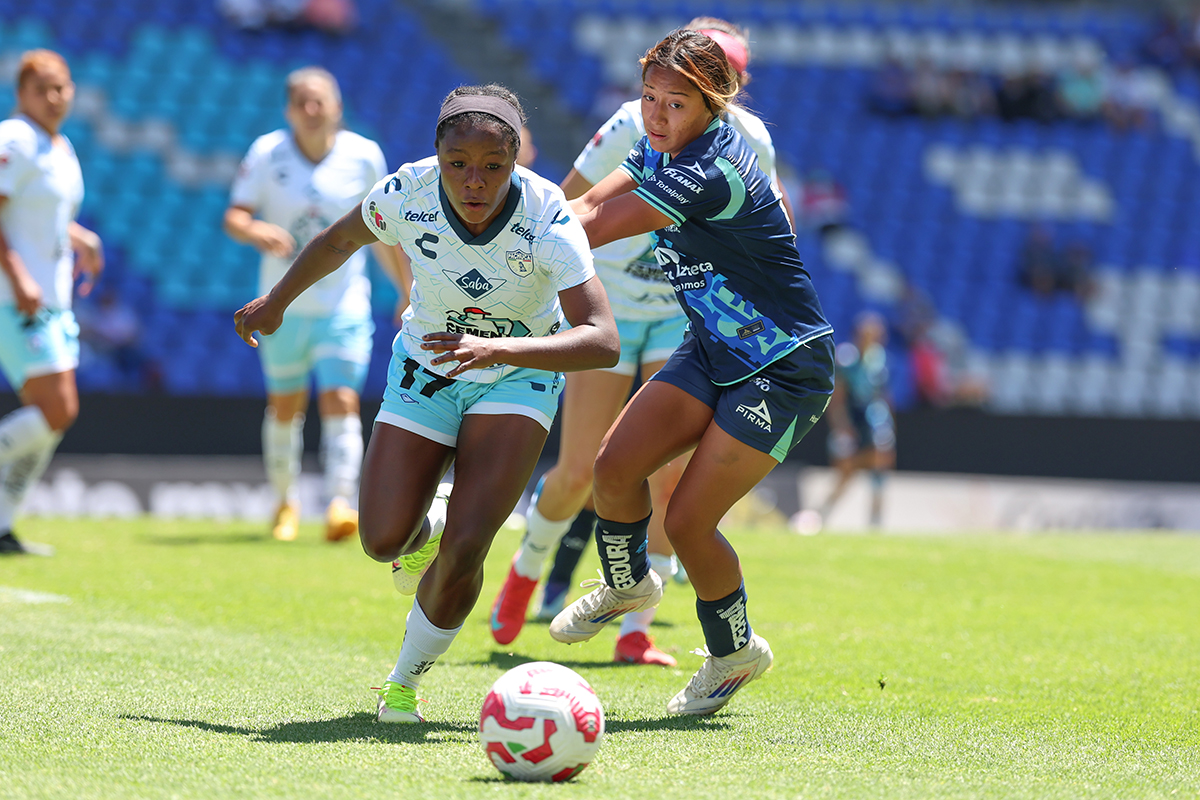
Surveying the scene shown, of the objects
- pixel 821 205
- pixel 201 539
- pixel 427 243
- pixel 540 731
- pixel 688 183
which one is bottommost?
pixel 201 539

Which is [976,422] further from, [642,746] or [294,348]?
[642,746]

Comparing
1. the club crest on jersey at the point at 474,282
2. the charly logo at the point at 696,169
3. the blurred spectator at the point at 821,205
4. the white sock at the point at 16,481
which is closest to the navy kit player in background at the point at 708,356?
the charly logo at the point at 696,169

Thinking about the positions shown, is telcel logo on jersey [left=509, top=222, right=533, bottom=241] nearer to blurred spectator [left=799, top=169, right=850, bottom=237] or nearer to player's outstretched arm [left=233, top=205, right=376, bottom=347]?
player's outstretched arm [left=233, top=205, right=376, bottom=347]

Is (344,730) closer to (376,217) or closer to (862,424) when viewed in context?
(376,217)

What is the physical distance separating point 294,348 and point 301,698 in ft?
15.6

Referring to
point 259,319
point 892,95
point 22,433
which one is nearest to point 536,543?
point 259,319

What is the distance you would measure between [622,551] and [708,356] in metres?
0.76

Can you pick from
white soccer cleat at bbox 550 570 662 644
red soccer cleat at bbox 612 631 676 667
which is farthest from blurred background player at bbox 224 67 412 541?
white soccer cleat at bbox 550 570 662 644

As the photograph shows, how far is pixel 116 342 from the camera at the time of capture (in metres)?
14.9

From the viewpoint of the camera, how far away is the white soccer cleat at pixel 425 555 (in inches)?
187

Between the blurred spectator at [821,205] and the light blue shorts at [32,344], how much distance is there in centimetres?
1293

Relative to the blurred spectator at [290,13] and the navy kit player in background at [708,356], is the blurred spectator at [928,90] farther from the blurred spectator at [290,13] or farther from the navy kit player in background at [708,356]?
the navy kit player in background at [708,356]

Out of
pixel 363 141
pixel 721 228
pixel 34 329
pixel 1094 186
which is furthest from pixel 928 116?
pixel 721 228

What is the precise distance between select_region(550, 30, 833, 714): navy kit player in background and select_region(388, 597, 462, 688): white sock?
625mm
